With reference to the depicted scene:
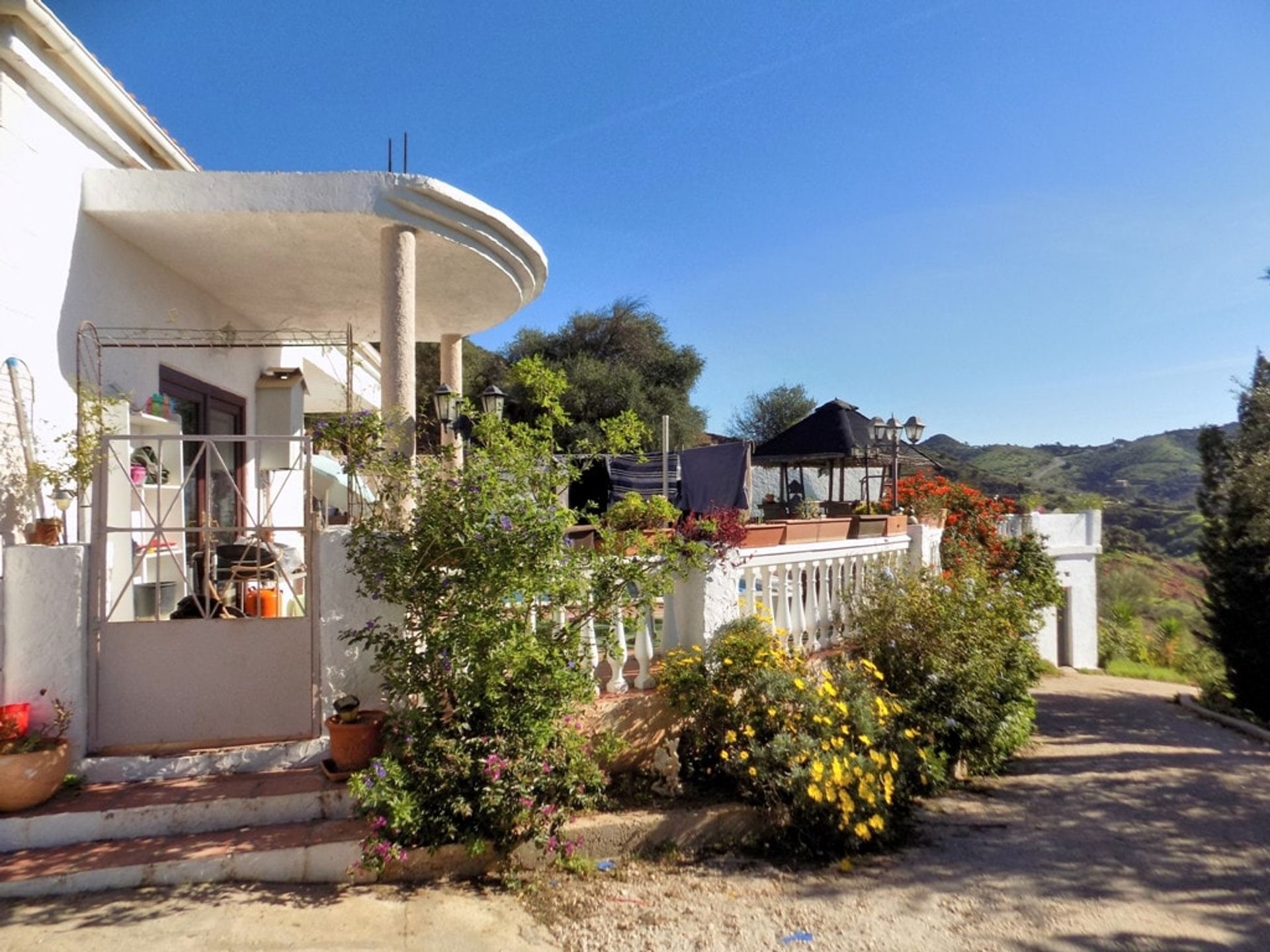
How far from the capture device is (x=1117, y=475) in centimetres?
4550

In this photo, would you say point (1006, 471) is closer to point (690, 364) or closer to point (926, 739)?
point (690, 364)

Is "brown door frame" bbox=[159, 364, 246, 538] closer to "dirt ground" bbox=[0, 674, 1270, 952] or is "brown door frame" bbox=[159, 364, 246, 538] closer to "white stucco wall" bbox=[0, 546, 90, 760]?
"white stucco wall" bbox=[0, 546, 90, 760]

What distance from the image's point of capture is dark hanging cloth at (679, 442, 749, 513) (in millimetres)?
11922

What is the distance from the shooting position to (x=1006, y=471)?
144 feet

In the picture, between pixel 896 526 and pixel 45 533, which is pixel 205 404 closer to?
pixel 45 533

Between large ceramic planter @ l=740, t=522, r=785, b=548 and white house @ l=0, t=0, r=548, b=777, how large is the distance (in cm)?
249

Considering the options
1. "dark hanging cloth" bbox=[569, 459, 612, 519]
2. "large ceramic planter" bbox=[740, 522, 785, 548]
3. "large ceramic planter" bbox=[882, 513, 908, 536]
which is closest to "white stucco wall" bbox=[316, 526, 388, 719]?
"large ceramic planter" bbox=[740, 522, 785, 548]

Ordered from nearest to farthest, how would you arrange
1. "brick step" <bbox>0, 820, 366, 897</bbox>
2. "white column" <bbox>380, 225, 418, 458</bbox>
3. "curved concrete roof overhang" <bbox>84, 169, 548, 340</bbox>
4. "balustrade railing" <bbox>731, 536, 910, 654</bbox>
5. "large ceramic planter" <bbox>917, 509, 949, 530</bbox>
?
"brick step" <bbox>0, 820, 366, 897</bbox> → "curved concrete roof overhang" <bbox>84, 169, 548, 340</bbox> → "white column" <bbox>380, 225, 418, 458</bbox> → "balustrade railing" <bbox>731, 536, 910, 654</bbox> → "large ceramic planter" <bbox>917, 509, 949, 530</bbox>

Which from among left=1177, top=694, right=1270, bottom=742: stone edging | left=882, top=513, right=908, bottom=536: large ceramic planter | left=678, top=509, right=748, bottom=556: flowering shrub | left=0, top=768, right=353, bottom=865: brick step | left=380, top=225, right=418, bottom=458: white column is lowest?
left=1177, top=694, right=1270, bottom=742: stone edging

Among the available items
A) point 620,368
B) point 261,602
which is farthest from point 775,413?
point 261,602

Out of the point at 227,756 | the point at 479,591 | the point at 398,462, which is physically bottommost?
the point at 227,756

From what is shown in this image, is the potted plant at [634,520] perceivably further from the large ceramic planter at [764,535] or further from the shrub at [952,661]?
the shrub at [952,661]

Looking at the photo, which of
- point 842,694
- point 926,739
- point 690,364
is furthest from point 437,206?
point 690,364

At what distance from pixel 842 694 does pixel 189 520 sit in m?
5.52
